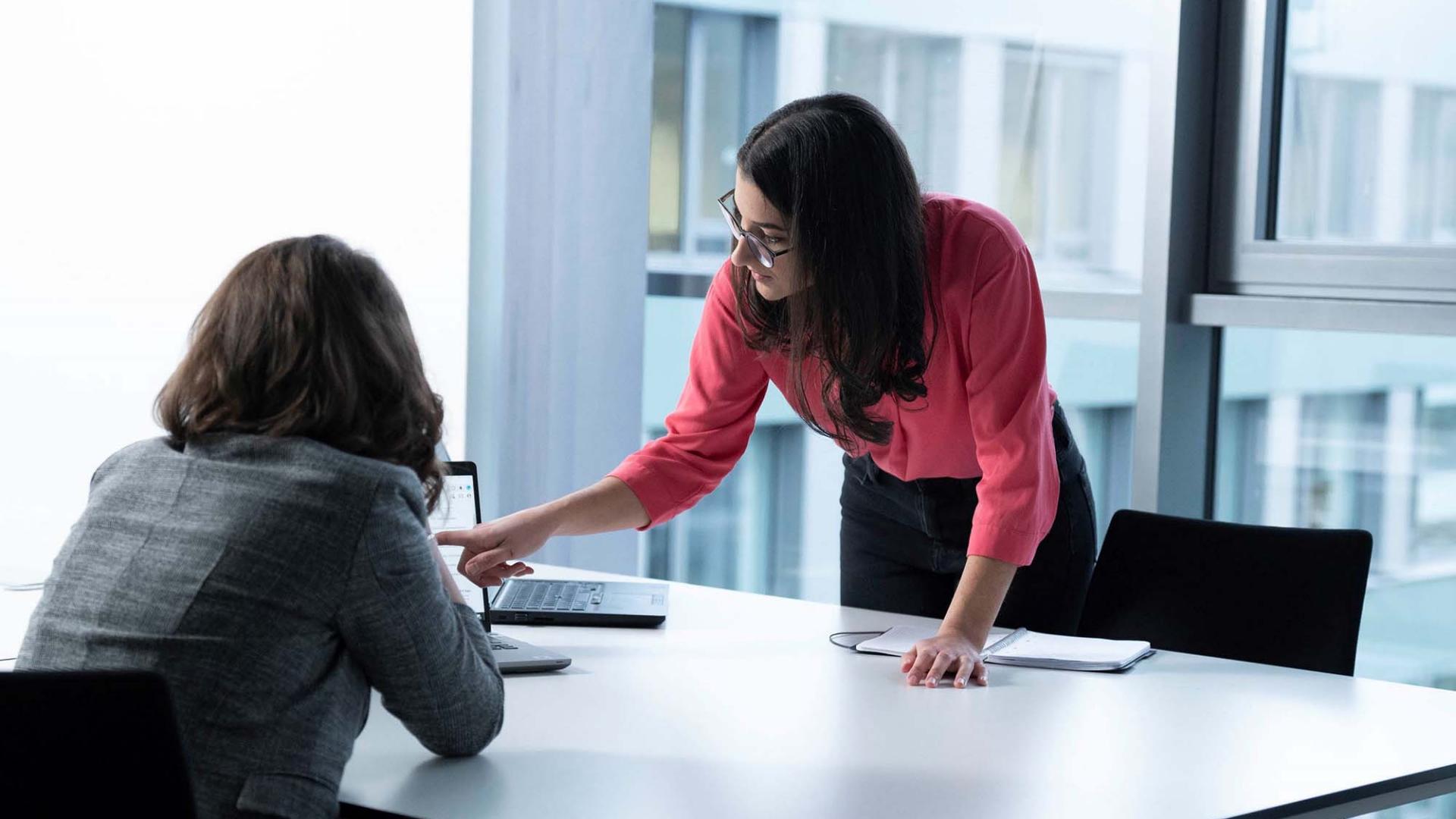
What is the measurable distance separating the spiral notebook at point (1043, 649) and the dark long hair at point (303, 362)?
83 centimetres

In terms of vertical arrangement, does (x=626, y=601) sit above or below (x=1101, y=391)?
below

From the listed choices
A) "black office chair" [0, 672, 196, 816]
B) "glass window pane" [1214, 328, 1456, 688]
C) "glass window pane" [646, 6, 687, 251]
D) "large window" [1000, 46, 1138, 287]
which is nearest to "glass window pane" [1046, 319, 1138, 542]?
"large window" [1000, 46, 1138, 287]

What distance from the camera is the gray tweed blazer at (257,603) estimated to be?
125 cm

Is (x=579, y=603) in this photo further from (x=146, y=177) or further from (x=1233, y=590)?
(x=146, y=177)

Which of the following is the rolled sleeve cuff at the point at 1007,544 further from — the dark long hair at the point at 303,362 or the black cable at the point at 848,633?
the dark long hair at the point at 303,362

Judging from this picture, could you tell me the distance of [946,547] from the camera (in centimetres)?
227

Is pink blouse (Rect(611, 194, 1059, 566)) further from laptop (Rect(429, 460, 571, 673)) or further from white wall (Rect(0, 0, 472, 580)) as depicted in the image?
white wall (Rect(0, 0, 472, 580))

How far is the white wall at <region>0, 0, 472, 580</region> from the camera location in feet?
10.1

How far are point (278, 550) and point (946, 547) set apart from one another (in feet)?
4.05

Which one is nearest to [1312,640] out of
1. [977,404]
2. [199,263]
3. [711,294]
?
[977,404]

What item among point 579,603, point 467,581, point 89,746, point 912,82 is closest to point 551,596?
point 579,603

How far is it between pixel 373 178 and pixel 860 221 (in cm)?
201

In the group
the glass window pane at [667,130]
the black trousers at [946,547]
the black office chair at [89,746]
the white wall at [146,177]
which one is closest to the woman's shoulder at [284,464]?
the black office chair at [89,746]

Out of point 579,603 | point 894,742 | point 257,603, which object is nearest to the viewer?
point 257,603
